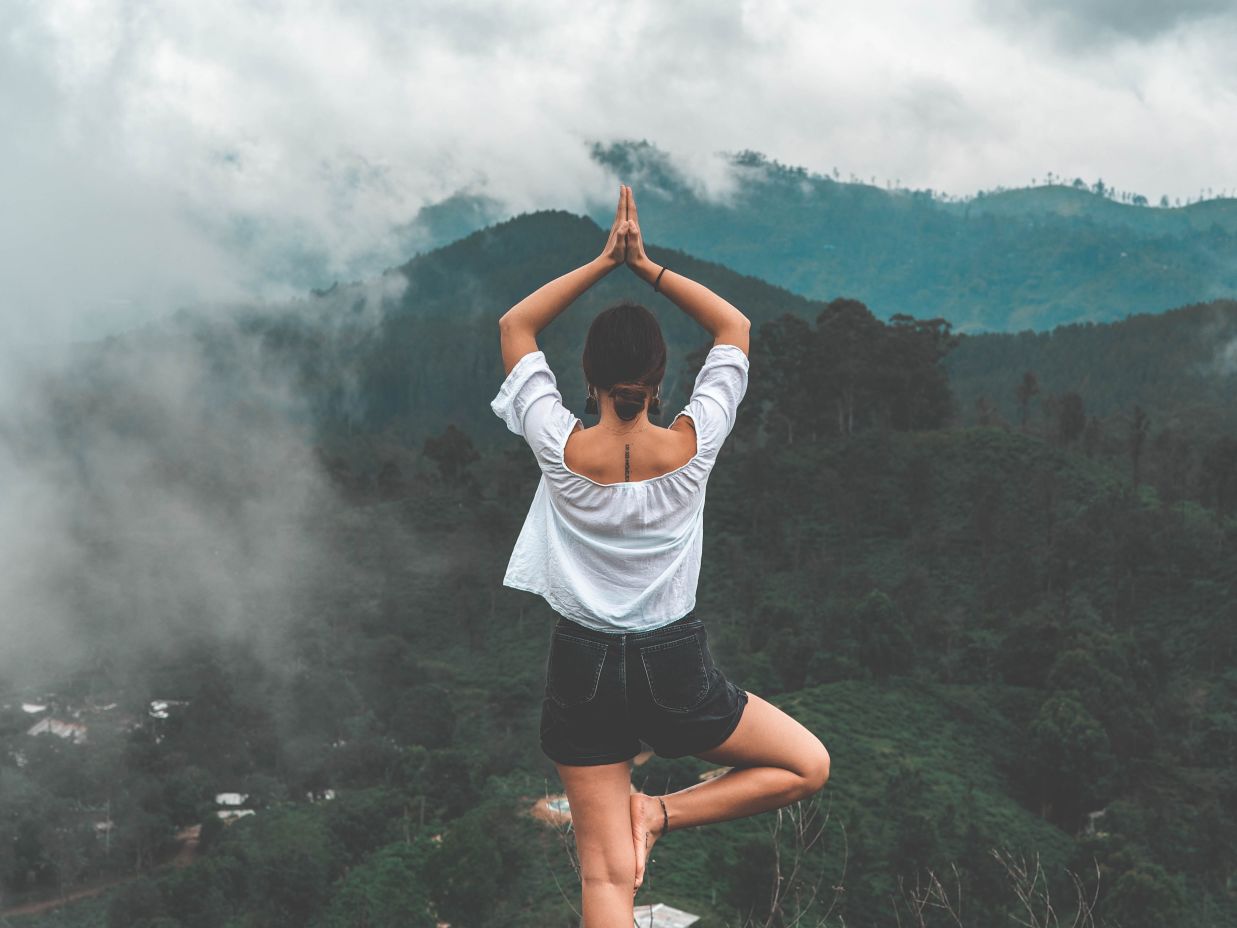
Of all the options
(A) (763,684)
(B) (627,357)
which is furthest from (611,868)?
(A) (763,684)

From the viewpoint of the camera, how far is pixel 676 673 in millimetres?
2770

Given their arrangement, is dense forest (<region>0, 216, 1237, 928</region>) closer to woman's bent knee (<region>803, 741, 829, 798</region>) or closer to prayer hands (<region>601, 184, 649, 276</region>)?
woman's bent knee (<region>803, 741, 829, 798</region>)

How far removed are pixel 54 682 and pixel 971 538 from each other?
48.1 meters

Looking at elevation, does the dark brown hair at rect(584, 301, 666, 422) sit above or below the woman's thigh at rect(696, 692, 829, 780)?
above

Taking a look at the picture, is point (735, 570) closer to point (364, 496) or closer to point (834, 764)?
point (834, 764)

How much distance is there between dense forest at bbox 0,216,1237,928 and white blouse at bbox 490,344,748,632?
5500 mm

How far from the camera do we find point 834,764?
27.6 metres

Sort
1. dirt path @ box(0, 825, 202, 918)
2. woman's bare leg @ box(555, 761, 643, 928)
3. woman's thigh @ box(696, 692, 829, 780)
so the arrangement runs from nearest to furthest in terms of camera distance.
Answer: woman's bare leg @ box(555, 761, 643, 928)
woman's thigh @ box(696, 692, 829, 780)
dirt path @ box(0, 825, 202, 918)

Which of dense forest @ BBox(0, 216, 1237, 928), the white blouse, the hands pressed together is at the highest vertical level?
the hands pressed together

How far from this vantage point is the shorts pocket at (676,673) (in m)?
2.75

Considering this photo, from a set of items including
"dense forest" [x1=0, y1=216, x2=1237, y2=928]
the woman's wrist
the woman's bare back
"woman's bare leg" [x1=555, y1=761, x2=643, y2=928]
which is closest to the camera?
the woman's bare back

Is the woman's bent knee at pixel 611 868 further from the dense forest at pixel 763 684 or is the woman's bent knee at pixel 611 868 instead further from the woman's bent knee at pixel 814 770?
the dense forest at pixel 763 684

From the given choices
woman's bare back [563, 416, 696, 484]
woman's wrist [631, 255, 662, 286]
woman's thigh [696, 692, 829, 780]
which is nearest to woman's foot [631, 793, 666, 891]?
woman's thigh [696, 692, 829, 780]

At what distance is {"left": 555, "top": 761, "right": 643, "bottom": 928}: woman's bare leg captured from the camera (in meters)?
2.80
